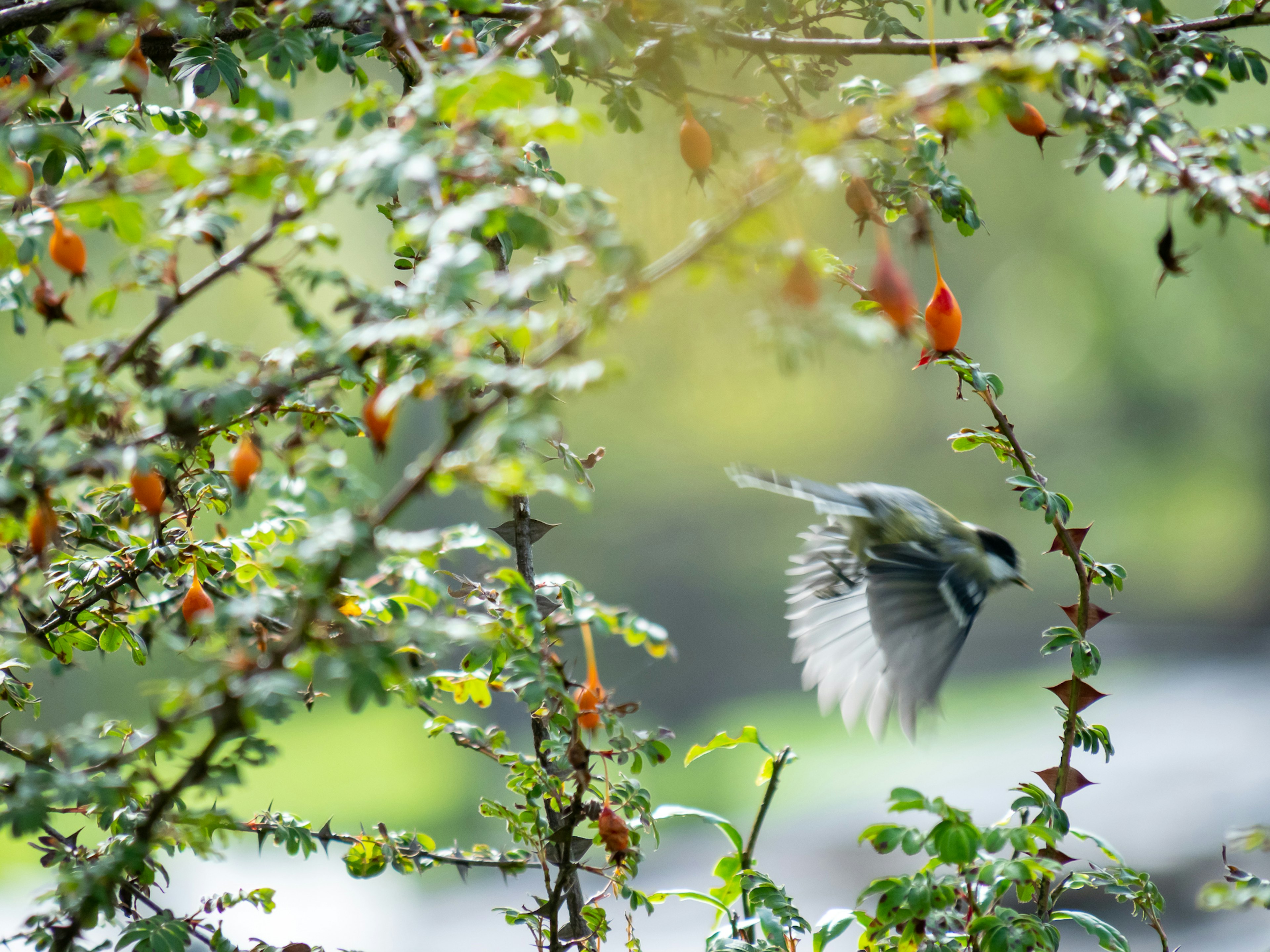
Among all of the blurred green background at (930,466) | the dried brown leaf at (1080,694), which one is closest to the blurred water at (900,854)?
the blurred green background at (930,466)

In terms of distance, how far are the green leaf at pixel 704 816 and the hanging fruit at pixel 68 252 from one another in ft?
2.82

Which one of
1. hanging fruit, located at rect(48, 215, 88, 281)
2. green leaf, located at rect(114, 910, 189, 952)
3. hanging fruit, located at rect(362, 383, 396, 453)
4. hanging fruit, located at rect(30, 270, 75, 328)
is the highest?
hanging fruit, located at rect(48, 215, 88, 281)

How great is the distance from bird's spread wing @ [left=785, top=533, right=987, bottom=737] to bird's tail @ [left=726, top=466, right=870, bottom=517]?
0.29 feet

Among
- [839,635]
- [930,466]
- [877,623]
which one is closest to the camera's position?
[877,623]

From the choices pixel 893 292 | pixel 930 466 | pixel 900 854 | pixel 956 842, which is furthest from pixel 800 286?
pixel 930 466

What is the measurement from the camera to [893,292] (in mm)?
860

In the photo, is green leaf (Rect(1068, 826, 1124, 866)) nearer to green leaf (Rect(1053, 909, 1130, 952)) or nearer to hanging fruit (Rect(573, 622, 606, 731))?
green leaf (Rect(1053, 909, 1130, 952))

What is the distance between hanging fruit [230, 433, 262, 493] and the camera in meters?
0.99

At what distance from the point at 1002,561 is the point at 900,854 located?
3.78 metres

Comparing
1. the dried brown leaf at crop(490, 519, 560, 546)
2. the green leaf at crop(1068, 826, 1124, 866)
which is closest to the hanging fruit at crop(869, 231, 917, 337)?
the dried brown leaf at crop(490, 519, 560, 546)

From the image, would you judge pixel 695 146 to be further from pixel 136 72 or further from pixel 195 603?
pixel 195 603

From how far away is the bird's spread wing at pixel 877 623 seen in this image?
4.29 feet

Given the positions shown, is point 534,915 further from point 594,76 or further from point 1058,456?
point 1058,456

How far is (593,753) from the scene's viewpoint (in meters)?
1.03
